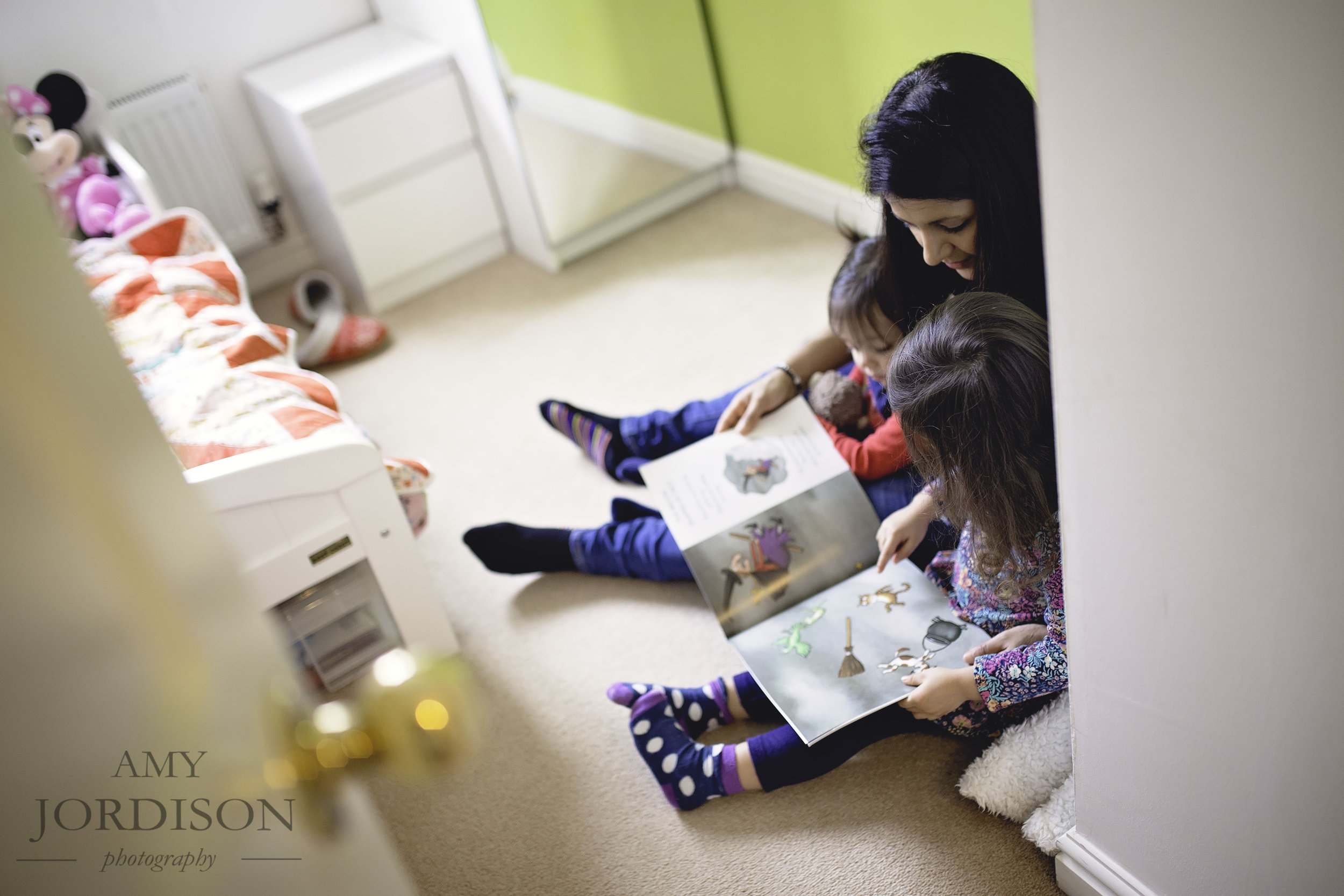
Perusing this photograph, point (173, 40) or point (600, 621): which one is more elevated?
point (173, 40)

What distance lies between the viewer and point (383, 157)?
2270 millimetres

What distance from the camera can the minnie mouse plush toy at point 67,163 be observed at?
206 cm

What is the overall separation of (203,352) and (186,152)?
1.13m

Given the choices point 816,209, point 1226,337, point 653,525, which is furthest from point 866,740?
point 816,209

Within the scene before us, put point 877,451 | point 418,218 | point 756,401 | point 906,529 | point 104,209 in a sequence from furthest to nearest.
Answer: point 418,218, point 104,209, point 756,401, point 877,451, point 906,529

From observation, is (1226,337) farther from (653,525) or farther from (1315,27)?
(653,525)

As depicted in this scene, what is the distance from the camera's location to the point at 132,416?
0.28m

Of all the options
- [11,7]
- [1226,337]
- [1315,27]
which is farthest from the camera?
[11,7]

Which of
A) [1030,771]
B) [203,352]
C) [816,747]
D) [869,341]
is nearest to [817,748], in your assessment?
[816,747]

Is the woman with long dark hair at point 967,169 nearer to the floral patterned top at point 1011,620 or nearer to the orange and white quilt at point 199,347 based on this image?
the floral patterned top at point 1011,620

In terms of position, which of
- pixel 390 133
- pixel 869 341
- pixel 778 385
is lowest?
pixel 778 385

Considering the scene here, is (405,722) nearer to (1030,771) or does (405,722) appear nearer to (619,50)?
(1030,771)

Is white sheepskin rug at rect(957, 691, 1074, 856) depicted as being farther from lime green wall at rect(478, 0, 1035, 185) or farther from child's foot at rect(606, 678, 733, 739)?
lime green wall at rect(478, 0, 1035, 185)

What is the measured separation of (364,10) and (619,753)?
2076 millimetres
